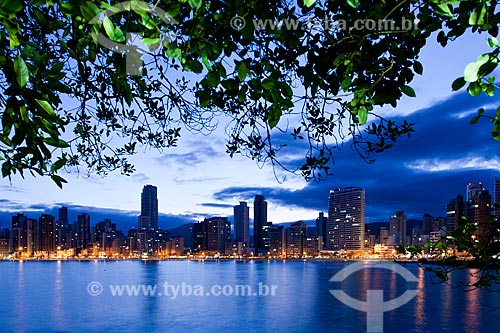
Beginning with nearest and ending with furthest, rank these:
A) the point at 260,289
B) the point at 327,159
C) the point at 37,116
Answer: the point at 37,116 → the point at 327,159 → the point at 260,289

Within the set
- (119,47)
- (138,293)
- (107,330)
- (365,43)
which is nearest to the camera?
(119,47)

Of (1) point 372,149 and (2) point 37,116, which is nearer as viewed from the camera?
(2) point 37,116

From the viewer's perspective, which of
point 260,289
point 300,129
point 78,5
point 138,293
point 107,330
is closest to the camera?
point 78,5

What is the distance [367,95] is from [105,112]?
3.28 m

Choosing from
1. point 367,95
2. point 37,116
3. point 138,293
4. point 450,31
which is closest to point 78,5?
point 37,116

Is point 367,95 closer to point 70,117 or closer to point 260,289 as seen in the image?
point 70,117

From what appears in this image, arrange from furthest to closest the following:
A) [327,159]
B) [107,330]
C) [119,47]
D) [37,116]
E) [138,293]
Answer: [138,293] → [107,330] → [327,159] → [119,47] → [37,116]

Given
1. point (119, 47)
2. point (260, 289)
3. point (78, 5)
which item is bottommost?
point (260, 289)

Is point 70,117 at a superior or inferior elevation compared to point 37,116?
superior

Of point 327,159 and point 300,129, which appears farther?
point 300,129

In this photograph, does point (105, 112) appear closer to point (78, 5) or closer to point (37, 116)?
point (37, 116)

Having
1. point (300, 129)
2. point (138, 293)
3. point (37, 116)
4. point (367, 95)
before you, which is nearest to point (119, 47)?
point (37, 116)

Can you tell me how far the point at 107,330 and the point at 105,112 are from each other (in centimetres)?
3629

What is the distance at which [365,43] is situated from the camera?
315 cm
